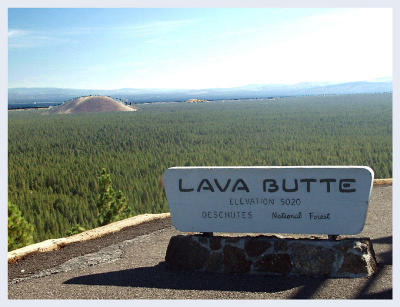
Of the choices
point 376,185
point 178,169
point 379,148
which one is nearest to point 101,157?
point 379,148

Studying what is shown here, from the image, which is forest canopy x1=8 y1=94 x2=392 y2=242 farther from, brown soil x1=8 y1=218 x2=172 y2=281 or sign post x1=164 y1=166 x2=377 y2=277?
sign post x1=164 y1=166 x2=377 y2=277

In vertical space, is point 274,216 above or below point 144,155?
above

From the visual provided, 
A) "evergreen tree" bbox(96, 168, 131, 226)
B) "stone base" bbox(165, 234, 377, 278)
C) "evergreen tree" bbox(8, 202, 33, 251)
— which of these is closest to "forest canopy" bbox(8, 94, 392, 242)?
"evergreen tree" bbox(96, 168, 131, 226)

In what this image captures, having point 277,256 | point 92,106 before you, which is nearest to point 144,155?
point 277,256

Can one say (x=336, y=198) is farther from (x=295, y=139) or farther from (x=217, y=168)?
(x=295, y=139)

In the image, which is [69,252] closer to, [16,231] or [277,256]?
[16,231]

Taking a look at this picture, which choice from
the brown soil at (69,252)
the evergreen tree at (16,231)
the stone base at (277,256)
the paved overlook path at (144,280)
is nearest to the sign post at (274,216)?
the stone base at (277,256)
